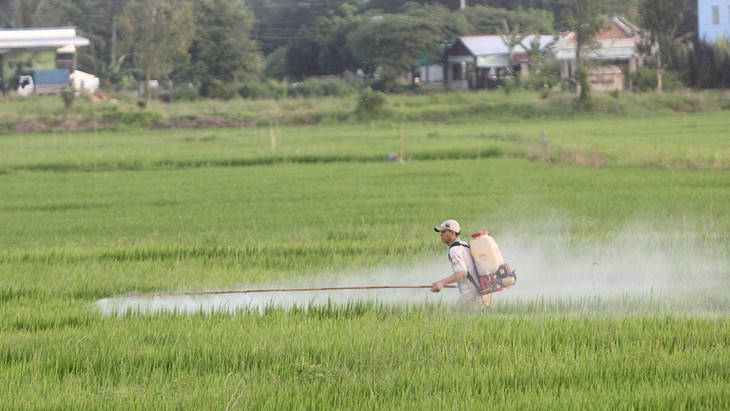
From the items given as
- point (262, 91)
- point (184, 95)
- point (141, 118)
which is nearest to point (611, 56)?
point (262, 91)

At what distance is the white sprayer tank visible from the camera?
7984 mm

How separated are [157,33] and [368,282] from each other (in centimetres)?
5199

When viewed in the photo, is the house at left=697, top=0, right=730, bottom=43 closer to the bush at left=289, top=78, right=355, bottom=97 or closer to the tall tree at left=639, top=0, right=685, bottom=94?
the tall tree at left=639, top=0, right=685, bottom=94

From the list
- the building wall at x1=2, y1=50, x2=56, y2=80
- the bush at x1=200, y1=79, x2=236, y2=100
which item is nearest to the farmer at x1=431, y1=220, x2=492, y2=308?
the bush at x1=200, y1=79, x2=236, y2=100

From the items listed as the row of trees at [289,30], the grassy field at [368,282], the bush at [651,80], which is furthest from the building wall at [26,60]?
the grassy field at [368,282]

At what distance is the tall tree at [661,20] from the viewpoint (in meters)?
55.7

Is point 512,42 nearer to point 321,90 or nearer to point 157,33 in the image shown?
point 321,90

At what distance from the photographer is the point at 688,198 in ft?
57.6

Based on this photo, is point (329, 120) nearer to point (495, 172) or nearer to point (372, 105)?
point (372, 105)

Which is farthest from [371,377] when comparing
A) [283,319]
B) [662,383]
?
[283,319]

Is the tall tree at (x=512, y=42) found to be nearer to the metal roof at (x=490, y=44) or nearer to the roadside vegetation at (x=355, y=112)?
the metal roof at (x=490, y=44)

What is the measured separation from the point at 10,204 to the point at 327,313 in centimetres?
1322

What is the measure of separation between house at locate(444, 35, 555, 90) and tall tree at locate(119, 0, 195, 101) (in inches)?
685

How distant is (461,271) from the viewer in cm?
795
